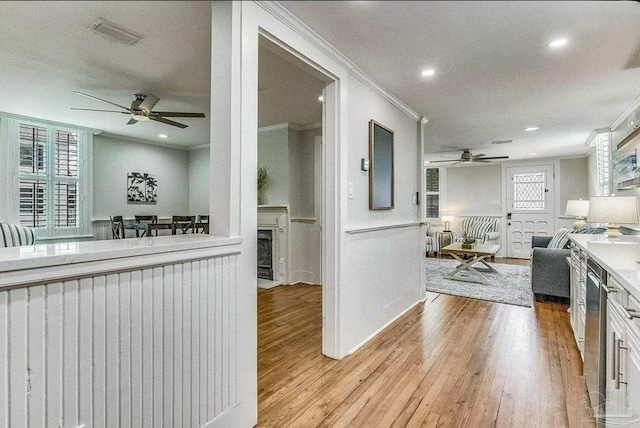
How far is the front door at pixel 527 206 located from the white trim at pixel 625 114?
313cm

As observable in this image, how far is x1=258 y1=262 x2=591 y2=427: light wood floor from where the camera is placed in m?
1.76

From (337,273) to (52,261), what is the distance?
1.74 m

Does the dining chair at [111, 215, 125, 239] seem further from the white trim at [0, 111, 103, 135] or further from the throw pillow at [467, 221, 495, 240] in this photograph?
the throw pillow at [467, 221, 495, 240]

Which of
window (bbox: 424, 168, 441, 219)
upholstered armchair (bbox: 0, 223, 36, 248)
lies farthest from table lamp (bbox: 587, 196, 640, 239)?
window (bbox: 424, 168, 441, 219)

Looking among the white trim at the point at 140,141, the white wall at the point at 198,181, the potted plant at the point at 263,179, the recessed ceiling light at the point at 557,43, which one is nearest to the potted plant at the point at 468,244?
the potted plant at the point at 263,179

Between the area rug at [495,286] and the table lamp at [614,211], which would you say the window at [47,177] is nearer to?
the area rug at [495,286]

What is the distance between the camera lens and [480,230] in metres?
7.64

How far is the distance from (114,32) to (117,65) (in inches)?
28.7

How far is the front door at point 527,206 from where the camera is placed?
7.21m

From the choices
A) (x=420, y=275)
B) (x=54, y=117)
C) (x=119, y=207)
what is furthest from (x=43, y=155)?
(x=420, y=275)

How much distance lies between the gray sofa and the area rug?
0.22 metres

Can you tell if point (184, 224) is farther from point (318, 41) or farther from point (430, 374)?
point (430, 374)

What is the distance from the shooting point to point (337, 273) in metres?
2.41

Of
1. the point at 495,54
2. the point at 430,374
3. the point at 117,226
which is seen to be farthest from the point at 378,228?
the point at 117,226
